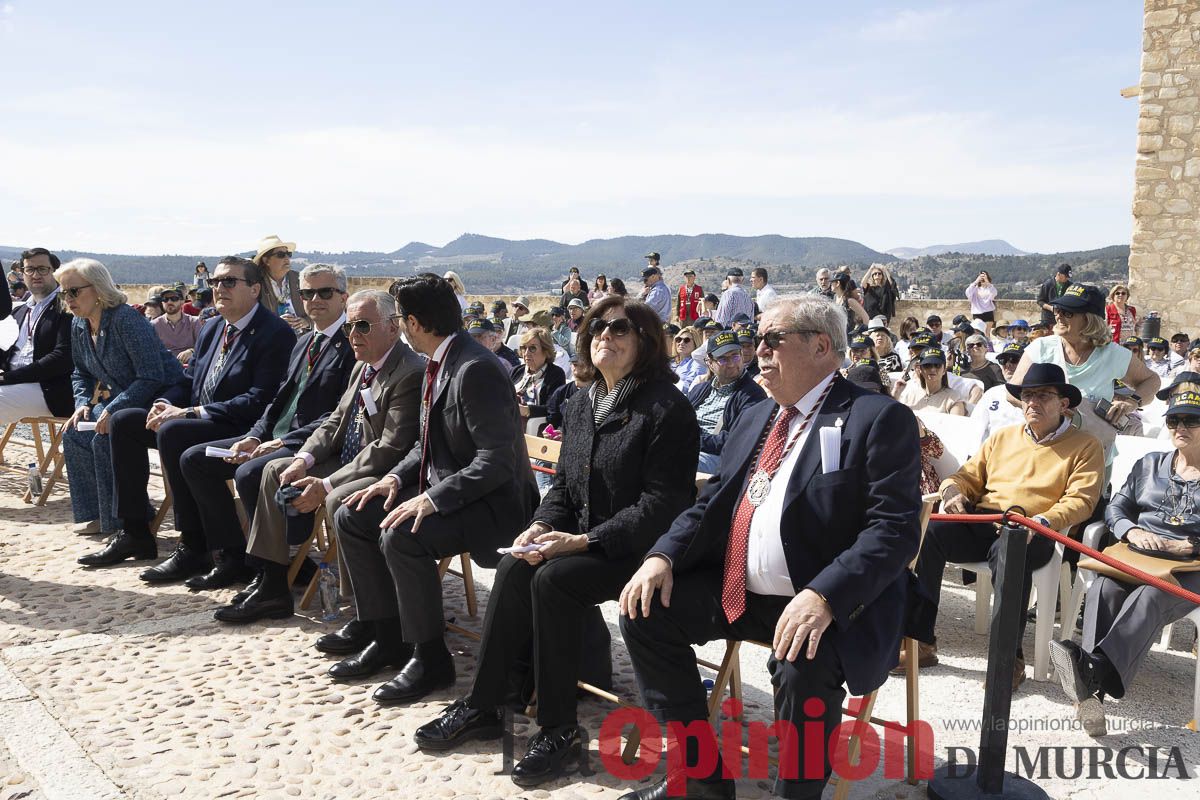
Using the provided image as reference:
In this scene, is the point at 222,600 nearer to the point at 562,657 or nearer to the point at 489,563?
the point at 489,563

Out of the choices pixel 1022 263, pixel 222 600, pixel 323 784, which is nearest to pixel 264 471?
pixel 222 600

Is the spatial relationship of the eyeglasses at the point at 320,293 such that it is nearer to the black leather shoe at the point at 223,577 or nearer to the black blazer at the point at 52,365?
the black leather shoe at the point at 223,577

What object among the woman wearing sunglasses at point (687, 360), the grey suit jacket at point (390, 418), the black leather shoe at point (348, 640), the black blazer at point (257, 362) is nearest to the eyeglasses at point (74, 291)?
the black blazer at point (257, 362)

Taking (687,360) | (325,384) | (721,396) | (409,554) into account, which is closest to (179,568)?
(325,384)

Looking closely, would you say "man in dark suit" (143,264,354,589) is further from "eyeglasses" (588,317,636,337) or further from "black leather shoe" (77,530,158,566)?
"eyeglasses" (588,317,636,337)

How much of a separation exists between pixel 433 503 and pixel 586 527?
654 millimetres

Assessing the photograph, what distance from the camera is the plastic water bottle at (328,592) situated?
4570 millimetres

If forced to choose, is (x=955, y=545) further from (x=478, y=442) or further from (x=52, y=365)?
(x=52, y=365)

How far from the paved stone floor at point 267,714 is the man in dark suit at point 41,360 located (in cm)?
233

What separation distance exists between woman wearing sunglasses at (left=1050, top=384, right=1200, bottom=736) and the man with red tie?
11.4 metres

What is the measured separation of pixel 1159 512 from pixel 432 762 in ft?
10.2

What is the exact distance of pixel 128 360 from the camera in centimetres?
595

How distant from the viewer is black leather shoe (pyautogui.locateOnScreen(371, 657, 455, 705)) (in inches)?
140

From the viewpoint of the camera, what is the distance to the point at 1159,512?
3.88 metres
